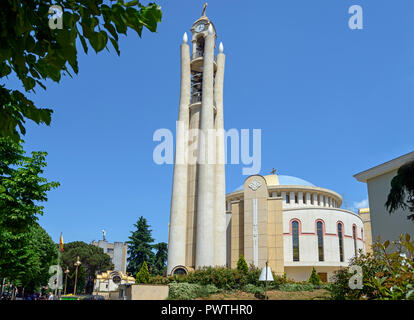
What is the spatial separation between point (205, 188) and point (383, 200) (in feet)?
61.7

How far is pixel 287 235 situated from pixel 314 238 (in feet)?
9.85

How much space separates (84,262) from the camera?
235ft

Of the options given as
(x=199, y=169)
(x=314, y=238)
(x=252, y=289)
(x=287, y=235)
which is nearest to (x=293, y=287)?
(x=252, y=289)

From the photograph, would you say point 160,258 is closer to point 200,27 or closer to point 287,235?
point 287,235

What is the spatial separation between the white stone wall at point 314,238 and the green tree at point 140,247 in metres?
30.2

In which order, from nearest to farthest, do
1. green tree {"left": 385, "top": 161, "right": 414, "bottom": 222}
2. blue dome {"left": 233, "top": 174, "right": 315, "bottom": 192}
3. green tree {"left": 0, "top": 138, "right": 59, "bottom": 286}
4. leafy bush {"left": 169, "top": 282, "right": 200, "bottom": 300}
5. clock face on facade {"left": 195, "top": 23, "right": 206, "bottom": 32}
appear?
1. green tree {"left": 0, "top": 138, "right": 59, "bottom": 286}
2. green tree {"left": 385, "top": 161, "right": 414, "bottom": 222}
3. leafy bush {"left": 169, "top": 282, "right": 200, "bottom": 300}
4. clock face on facade {"left": 195, "top": 23, "right": 206, "bottom": 32}
5. blue dome {"left": 233, "top": 174, "right": 315, "bottom": 192}

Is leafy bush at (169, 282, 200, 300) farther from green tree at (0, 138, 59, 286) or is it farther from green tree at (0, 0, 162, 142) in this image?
green tree at (0, 0, 162, 142)

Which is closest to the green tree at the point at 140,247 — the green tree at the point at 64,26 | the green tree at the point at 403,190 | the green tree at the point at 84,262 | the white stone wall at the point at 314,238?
the green tree at the point at 84,262

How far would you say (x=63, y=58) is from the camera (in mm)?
2992

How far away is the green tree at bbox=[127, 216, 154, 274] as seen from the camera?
2498 inches

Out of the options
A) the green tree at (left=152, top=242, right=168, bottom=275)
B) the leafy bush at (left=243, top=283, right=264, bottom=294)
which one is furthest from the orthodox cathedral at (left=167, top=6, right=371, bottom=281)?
the green tree at (left=152, top=242, right=168, bottom=275)

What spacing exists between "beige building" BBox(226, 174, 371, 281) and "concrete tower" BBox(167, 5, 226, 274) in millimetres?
2284

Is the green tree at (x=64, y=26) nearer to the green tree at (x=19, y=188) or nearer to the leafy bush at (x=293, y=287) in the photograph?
the green tree at (x=19, y=188)
